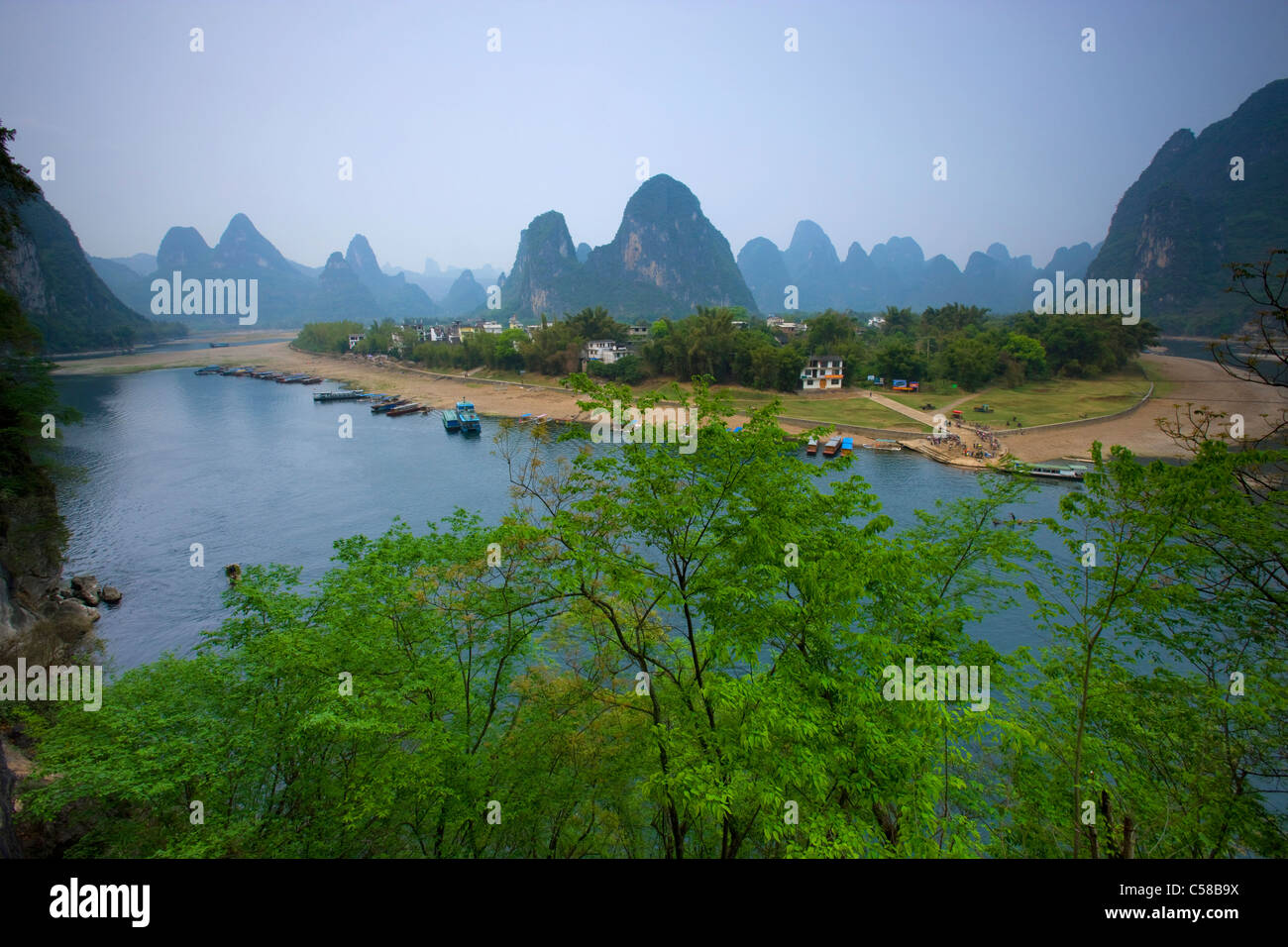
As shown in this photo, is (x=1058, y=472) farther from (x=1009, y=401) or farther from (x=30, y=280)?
(x=30, y=280)

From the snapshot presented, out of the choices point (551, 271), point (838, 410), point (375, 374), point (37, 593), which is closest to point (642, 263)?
point (551, 271)

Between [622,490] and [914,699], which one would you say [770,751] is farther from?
[622,490]

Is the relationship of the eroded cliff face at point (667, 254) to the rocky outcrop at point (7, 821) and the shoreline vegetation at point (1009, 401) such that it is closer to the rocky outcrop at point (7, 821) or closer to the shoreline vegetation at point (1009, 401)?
the shoreline vegetation at point (1009, 401)

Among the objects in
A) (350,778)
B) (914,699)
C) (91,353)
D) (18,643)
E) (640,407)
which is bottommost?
(18,643)

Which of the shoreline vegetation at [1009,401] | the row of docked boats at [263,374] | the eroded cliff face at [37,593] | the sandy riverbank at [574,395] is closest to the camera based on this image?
the eroded cliff face at [37,593]

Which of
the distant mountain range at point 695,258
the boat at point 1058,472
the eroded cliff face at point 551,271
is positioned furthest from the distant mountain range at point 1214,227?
the eroded cliff face at point 551,271
